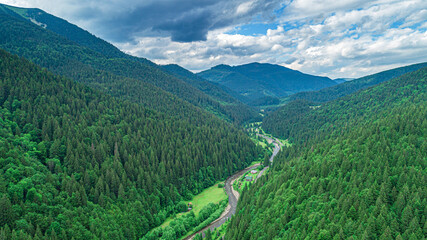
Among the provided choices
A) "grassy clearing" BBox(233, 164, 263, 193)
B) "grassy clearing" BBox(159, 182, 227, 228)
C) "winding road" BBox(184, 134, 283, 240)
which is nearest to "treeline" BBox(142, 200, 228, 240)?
"winding road" BBox(184, 134, 283, 240)

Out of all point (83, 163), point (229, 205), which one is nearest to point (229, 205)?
point (229, 205)

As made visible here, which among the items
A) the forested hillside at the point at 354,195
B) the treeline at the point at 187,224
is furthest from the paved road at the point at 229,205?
the forested hillside at the point at 354,195

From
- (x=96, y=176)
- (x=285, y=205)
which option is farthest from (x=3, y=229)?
(x=285, y=205)

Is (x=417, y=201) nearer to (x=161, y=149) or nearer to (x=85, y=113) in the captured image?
(x=161, y=149)

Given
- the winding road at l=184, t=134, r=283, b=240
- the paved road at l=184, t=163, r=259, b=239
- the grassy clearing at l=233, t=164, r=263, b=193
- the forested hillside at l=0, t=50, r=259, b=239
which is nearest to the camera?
the forested hillside at l=0, t=50, r=259, b=239

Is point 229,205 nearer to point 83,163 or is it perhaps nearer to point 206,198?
point 206,198

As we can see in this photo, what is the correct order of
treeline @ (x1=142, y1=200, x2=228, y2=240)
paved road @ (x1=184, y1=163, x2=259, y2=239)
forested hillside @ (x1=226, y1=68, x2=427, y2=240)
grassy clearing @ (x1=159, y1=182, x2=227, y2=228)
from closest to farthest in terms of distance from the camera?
1. forested hillside @ (x1=226, y1=68, x2=427, y2=240)
2. treeline @ (x1=142, y1=200, x2=228, y2=240)
3. paved road @ (x1=184, y1=163, x2=259, y2=239)
4. grassy clearing @ (x1=159, y1=182, x2=227, y2=228)

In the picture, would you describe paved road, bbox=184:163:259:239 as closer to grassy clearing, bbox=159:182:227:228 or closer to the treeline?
the treeline
